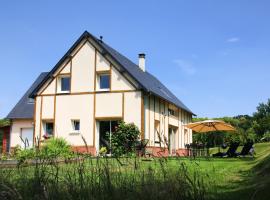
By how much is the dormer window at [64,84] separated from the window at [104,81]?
7.14 ft

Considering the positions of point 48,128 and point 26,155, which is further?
point 48,128

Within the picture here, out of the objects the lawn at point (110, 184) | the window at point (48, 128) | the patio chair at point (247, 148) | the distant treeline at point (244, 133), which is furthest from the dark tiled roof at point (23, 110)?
the lawn at point (110, 184)

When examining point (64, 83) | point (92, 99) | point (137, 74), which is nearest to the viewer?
point (92, 99)

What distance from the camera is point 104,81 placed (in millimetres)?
24188

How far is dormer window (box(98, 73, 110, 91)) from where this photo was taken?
78.8 feet

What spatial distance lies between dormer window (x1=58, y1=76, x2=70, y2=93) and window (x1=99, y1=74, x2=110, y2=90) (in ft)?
7.14

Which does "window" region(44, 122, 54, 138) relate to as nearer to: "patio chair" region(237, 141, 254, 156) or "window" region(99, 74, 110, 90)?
"window" region(99, 74, 110, 90)

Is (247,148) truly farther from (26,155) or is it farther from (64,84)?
(26,155)

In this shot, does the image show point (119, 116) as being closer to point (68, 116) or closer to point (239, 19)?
point (68, 116)

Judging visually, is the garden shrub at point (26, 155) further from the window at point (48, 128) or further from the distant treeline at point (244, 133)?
the distant treeline at point (244, 133)

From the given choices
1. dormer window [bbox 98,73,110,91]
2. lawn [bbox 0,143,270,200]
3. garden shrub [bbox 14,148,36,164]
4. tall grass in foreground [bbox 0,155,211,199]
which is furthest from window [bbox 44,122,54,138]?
tall grass in foreground [bbox 0,155,211,199]

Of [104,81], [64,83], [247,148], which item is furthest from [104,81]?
[247,148]

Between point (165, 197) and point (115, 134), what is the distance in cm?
1813

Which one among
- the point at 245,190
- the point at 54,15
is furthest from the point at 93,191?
the point at 54,15
